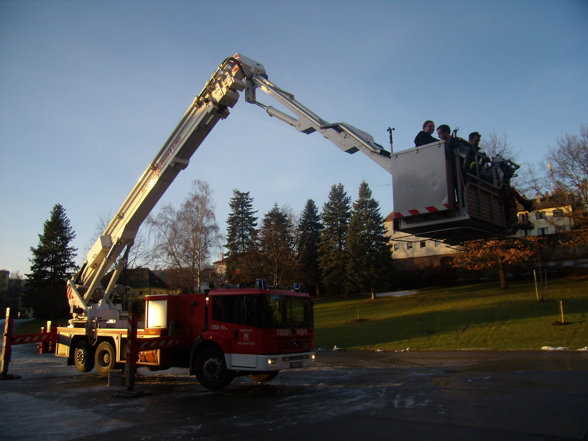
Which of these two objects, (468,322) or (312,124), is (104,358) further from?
(468,322)

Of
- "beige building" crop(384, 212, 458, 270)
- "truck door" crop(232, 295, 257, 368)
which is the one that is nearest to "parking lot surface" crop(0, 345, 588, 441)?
"truck door" crop(232, 295, 257, 368)

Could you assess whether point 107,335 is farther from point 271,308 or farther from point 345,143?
point 345,143

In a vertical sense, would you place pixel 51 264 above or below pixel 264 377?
above

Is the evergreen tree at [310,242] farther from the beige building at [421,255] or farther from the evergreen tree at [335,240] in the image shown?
the beige building at [421,255]

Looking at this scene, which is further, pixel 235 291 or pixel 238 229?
pixel 238 229

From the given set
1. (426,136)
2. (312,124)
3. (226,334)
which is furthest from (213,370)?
(426,136)

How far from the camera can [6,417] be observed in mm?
8133

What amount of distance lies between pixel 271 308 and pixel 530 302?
24497 millimetres

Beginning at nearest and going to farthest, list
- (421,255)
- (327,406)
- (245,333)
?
(327,406) → (245,333) → (421,255)

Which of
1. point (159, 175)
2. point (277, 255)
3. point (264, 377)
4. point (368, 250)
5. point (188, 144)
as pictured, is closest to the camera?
point (264, 377)

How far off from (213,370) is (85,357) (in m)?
5.50

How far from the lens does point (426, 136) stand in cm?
766

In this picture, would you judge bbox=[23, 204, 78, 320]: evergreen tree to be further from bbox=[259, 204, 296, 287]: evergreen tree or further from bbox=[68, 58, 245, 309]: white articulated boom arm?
bbox=[68, 58, 245, 309]: white articulated boom arm

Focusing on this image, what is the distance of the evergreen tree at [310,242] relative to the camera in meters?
52.1
